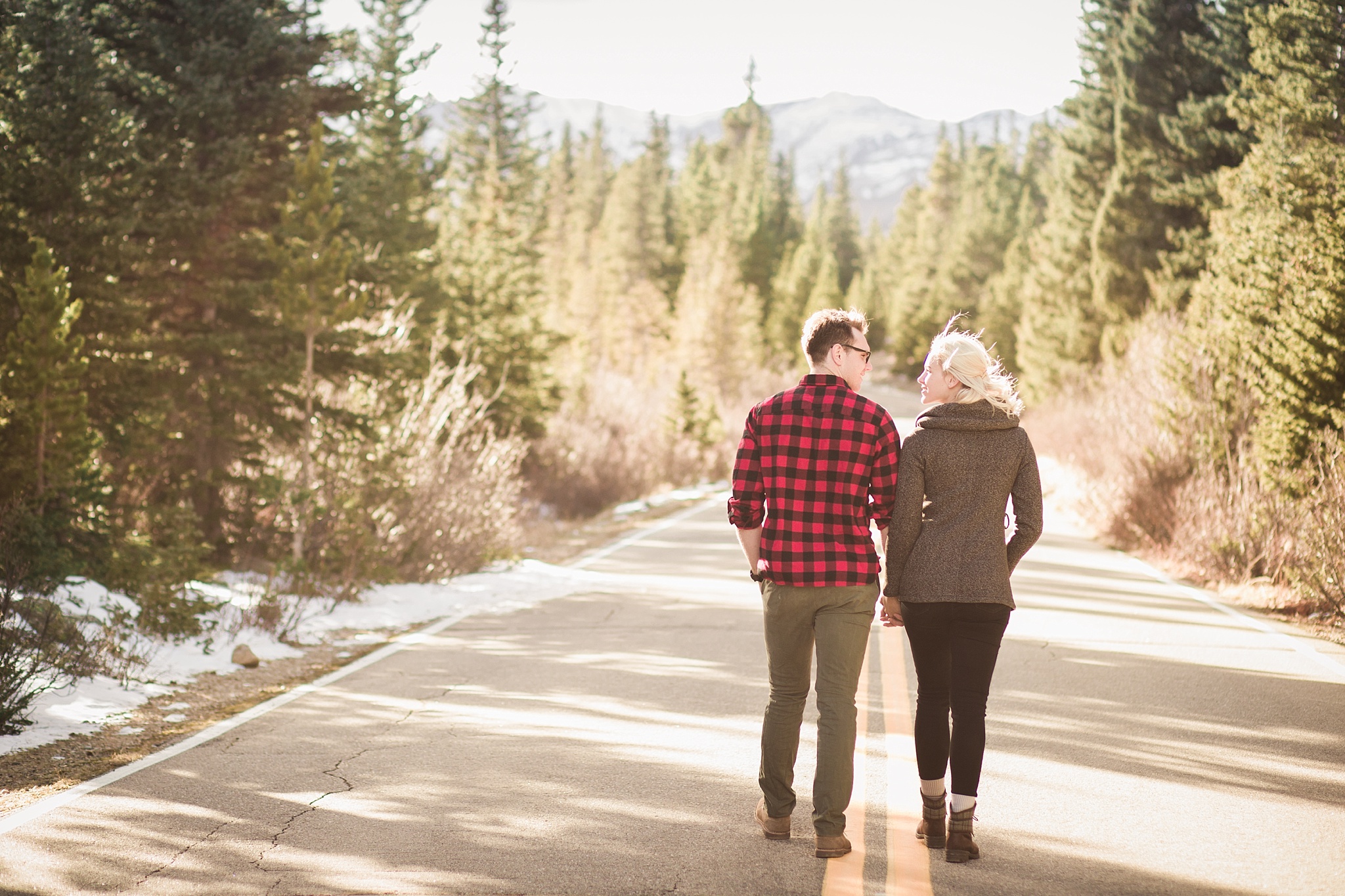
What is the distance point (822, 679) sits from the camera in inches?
194

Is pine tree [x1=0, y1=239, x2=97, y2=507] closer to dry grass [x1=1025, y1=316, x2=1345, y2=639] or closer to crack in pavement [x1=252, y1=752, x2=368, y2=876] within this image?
crack in pavement [x1=252, y1=752, x2=368, y2=876]

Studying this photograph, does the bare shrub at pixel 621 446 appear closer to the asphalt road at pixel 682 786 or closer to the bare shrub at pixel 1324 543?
the bare shrub at pixel 1324 543

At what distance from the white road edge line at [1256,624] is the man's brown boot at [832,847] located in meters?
5.47

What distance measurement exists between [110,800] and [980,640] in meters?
4.13

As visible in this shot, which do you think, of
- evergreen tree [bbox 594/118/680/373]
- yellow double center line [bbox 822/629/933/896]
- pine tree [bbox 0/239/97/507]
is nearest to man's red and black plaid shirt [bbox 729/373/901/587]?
yellow double center line [bbox 822/629/933/896]

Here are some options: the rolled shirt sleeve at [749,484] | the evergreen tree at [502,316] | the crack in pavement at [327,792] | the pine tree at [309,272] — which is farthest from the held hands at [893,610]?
the evergreen tree at [502,316]

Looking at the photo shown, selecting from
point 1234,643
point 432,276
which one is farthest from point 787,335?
point 1234,643

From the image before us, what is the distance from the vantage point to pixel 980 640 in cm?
487

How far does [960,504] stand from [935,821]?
138 centimetres

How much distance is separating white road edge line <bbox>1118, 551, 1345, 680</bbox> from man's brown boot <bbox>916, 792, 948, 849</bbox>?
4.98 m

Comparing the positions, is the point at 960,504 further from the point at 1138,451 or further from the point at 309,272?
the point at 1138,451

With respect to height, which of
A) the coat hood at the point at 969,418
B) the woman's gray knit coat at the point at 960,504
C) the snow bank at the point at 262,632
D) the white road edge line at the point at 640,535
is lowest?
the white road edge line at the point at 640,535

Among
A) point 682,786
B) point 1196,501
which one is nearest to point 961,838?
point 682,786

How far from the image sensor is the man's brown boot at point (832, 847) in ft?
15.9
